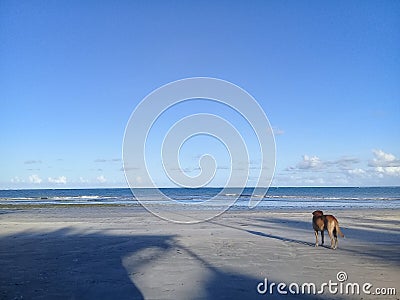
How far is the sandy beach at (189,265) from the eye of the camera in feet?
22.8

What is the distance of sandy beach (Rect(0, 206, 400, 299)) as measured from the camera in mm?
6949

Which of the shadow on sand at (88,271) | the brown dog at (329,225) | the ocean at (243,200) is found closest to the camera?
the shadow on sand at (88,271)

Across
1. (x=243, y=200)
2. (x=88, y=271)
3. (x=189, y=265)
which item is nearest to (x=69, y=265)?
(x=88, y=271)

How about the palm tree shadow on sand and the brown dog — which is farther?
the brown dog

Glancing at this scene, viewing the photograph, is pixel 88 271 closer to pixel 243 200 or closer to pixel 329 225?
pixel 329 225

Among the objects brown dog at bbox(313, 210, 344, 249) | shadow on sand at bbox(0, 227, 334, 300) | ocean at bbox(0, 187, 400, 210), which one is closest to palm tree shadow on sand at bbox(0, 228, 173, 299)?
shadow on sand at bbox(0, 227, 334, 300)

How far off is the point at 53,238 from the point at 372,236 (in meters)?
11.8

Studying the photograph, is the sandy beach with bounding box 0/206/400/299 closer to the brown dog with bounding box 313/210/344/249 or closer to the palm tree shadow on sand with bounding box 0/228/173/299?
the palm tree shadow on sand with bounding box 0/228/173/299

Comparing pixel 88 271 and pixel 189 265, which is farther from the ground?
pixel 189 265

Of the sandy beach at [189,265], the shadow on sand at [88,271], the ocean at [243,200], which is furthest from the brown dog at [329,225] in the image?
the ocean at [243,200]

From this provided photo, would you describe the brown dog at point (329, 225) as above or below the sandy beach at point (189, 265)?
A: above

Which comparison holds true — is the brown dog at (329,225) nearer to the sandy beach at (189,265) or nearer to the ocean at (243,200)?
the sandy beach at (189,265)

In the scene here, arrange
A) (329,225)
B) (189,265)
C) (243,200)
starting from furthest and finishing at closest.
A: (243,200)
(329,225)
(189,265)

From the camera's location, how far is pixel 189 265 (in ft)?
29.8
